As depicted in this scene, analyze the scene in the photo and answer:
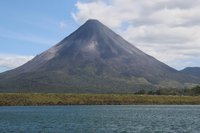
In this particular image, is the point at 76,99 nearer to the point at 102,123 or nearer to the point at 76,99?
the point at 76,99

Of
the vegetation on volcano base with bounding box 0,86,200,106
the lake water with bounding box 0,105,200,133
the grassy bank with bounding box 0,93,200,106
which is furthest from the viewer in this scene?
the grassy bank with bounding box 0,93,200,106

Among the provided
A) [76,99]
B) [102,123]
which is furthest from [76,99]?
[102,123]

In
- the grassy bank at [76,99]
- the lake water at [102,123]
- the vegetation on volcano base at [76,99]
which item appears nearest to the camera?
the lake water at [102,123]

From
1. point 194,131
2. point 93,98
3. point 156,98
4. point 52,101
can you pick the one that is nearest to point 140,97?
point 156,98

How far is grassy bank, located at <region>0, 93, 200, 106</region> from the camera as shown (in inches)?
6201

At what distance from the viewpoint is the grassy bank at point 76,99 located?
158 metres

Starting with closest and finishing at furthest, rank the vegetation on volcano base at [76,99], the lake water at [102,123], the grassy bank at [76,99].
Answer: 1. the lake water at [102,123]
2. the vegetation on volcano base at [76,99]
3. the grassy bank at [76,99]

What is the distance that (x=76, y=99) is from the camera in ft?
543

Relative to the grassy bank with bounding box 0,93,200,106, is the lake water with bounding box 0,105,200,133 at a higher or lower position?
lower

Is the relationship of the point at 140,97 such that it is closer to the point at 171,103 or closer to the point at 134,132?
the point at 171,103

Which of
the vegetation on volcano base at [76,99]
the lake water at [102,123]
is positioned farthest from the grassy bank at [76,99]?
the lake water at [102,123]

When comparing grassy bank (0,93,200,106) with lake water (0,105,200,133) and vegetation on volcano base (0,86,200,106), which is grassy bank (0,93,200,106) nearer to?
vegetation on volcano base (0,86,200,106)

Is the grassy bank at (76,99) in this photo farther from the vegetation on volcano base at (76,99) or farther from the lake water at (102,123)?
the lake water at (102,123)

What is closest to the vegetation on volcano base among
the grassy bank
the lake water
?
the grassy bank
